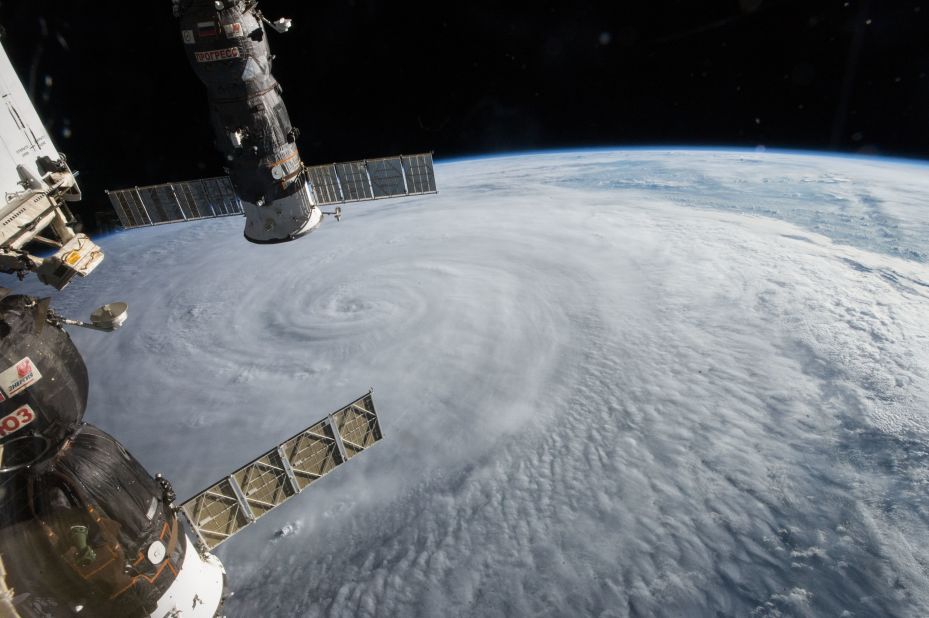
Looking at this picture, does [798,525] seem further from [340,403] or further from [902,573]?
[340,403]

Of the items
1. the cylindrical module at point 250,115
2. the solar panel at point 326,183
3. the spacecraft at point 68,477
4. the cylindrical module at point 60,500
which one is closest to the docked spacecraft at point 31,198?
the spacecraft at point 68,477

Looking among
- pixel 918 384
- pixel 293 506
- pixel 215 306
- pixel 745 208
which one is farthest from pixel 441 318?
pixel 745 208

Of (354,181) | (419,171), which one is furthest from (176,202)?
(419,171)

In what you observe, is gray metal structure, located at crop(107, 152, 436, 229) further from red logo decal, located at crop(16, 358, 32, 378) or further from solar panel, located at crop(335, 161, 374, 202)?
red logo decal, located at crop(16, 358, 32, 378)

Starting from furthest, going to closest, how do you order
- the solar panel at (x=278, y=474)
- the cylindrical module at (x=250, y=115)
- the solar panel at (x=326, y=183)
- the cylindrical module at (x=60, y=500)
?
1. the solar panel at (x=326, y=183)
2. the cylindrical module at (x=250, y=115)
3. the solar panel at (x=278, y=474)
4. the cylindrical module at (x=60, y=500)

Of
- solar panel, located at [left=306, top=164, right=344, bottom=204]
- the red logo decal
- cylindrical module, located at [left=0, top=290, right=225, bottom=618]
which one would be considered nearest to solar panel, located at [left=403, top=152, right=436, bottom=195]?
solar panel, located at [left=306, top=164, right=344, bottom=204]

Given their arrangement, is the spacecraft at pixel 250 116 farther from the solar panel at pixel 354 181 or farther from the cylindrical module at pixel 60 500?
the cylindrical module at pixel 60 500
